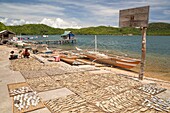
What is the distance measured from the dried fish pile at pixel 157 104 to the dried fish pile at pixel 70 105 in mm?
2059

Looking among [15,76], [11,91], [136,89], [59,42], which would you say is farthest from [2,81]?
[59,42]

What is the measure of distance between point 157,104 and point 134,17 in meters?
5.95

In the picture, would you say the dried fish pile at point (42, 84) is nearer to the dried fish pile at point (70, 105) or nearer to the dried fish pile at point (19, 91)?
the dried fish pile at point (19, 91)

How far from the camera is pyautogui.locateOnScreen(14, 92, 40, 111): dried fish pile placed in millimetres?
5499

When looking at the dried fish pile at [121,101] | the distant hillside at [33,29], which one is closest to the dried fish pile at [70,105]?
the dried fish pile at [121,101]

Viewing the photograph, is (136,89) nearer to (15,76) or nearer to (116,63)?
(15,76)

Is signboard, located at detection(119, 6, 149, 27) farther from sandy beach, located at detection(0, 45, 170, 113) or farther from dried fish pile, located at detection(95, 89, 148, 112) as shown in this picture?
dried fish pile, located at detection(95, 89, 148, 112)

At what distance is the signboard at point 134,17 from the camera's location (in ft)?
29.4

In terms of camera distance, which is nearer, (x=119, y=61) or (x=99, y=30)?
(x=119, y=61)

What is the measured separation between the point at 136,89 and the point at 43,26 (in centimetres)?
19354

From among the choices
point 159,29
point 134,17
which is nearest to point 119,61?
point 134,17

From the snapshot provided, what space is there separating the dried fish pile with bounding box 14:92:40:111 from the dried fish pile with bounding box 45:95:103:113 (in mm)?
545

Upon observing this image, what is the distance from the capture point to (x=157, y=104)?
5.72 metres

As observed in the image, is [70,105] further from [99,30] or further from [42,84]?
[99,30]
